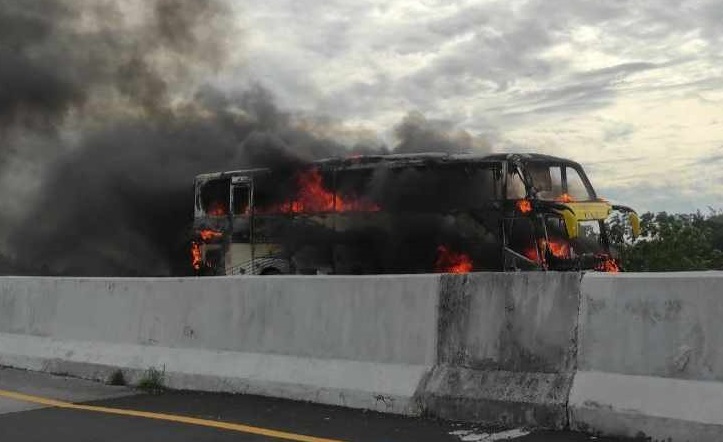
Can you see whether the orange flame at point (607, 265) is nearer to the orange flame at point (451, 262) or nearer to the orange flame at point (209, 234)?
the orange flame at point (451, 262)

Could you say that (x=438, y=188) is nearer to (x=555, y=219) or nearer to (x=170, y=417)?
(x=555, y=219)

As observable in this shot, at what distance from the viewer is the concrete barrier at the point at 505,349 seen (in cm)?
485

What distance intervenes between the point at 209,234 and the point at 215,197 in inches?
29.7

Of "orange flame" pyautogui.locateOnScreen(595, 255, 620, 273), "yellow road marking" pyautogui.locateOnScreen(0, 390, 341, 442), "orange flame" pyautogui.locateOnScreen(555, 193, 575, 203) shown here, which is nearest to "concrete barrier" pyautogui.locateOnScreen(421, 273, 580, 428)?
"yellow road marking" pyautogui.locateOnScreen(0, 390, 341, 442)

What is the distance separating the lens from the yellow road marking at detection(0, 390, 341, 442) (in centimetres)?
489

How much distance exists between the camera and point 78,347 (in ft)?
25.6

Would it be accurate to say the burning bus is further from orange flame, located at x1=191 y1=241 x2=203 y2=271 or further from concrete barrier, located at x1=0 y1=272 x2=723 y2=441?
concrete barrier, located at x1=0 y1=272 x2=723 y2=441

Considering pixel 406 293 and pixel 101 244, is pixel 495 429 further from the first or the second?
pixel 101 244

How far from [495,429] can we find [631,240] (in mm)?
9741

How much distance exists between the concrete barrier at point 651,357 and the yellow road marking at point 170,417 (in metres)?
1.57


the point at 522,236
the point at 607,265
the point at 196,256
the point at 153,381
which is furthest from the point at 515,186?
the point at 196,256

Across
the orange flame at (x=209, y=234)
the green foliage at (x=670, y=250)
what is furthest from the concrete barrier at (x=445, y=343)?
the green foliage at (x=670, y=250)

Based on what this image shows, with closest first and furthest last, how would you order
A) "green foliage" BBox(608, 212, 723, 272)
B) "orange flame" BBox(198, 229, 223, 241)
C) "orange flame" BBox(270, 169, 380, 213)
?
1. "orange flame" BBox(270, 169, 380, 213)
2. "orange flame" BBox(198, 229, 223, 241)
3. "green foliage" BBox(608, 212, 723, 272)

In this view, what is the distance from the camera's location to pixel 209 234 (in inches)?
642
